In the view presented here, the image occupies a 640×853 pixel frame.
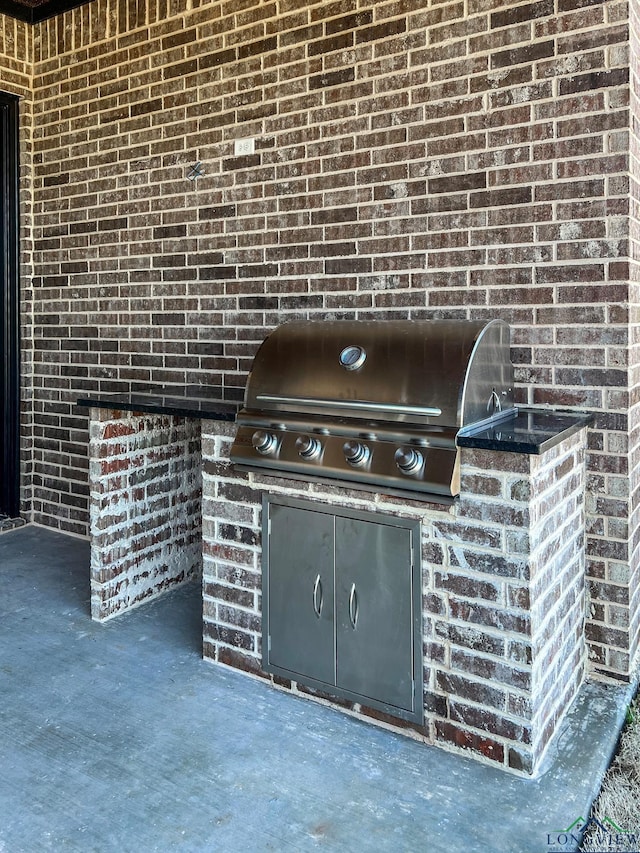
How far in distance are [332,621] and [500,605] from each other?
655 mm

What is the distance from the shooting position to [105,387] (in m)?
4.55

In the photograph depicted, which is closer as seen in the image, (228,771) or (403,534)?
(228,771)

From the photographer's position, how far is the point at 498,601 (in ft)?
7.41

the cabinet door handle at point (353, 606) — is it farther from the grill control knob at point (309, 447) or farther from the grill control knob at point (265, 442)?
the grill control knob at point (265, 442)

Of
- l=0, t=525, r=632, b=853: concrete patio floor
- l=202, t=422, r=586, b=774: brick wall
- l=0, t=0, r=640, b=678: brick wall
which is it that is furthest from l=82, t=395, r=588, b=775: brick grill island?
l=0, t=0, r=640, b=678: brick wall

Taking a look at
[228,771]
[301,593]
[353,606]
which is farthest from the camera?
[301,593]

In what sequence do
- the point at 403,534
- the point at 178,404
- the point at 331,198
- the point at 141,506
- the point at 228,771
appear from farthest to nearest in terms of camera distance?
the point at 141,506, the point at 331,198, the point at 178,404, the point at 403,534, the point at 228,771

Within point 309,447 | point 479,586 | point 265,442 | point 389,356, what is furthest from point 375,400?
point 479,586

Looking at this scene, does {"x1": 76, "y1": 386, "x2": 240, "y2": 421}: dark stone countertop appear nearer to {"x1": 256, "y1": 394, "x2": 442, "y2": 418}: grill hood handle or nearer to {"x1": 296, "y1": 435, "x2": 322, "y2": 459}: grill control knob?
{"x1": 256, "y1": 394, "x2": 442, "y2": 418}: grill hood handle

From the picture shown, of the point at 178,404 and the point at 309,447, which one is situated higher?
the point at 178,404

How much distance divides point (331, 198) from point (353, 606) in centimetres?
199

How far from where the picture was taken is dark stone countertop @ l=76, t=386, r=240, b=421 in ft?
9.58

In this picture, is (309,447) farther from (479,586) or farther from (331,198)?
(331,198)

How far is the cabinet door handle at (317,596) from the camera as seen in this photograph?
2.61 m
